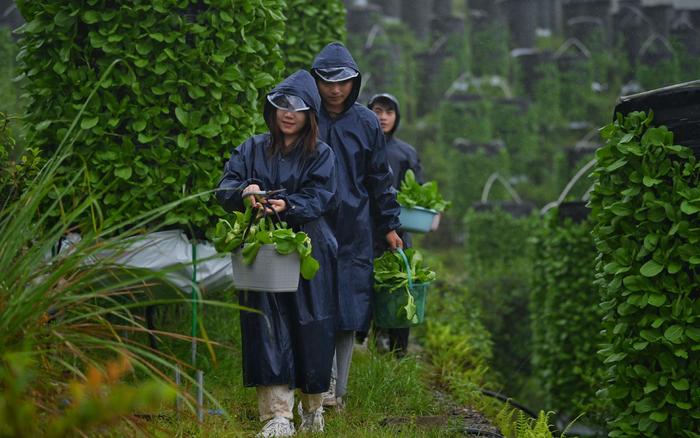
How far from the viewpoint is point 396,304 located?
5.33 metres

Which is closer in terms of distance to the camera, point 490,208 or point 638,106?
point 638,106

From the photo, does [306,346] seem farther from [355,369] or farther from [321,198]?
[355,369]

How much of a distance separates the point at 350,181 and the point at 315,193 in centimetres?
60

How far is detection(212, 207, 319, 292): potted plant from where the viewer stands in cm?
428

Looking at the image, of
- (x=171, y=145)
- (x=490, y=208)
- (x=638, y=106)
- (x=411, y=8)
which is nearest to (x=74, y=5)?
(x=171, y=145)

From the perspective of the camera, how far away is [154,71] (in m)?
5.50

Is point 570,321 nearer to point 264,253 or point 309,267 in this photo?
point 309,267

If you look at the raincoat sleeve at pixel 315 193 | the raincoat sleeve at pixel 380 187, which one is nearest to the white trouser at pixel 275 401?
Result: the raincoat sleeve at pixel 315 193

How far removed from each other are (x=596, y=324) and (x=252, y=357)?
17.6ft

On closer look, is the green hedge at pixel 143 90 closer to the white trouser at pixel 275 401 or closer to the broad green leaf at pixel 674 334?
the white trouser at pixel 275 401

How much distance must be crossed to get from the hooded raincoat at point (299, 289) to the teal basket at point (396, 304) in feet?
1.88

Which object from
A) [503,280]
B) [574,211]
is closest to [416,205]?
[574,211]

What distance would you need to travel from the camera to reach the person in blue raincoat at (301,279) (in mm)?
4605

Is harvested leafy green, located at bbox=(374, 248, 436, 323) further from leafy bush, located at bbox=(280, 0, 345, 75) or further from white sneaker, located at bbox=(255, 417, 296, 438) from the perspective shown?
leafy bush, located at bbox=(280, 0, 345, 75)
